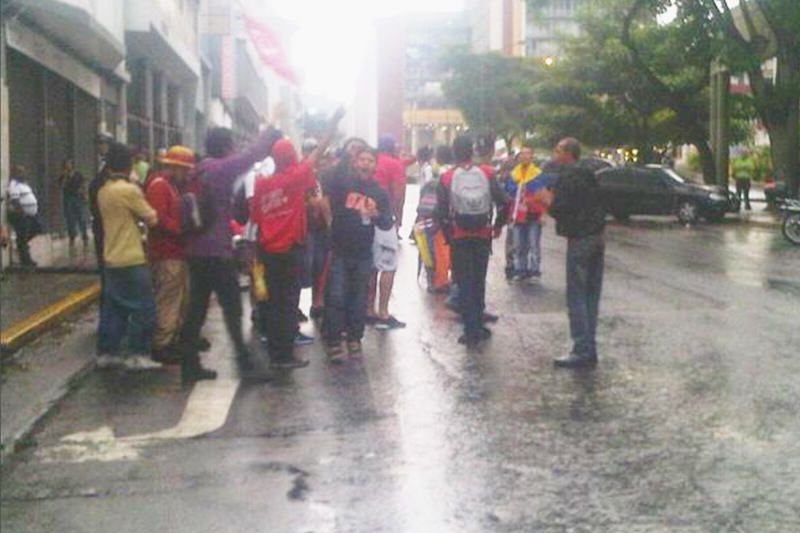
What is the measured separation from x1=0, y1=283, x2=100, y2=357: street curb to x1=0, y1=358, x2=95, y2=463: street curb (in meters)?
0.92

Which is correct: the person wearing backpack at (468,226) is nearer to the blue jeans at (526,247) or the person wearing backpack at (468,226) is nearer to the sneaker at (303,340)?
the sneaker at (303,340)

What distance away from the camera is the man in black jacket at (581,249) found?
1163 centimetres

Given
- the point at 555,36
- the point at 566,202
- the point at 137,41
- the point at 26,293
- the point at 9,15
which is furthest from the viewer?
the point at 555,36

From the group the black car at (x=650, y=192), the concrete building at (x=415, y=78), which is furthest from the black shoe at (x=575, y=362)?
the concrete building at (x=415, y=78)

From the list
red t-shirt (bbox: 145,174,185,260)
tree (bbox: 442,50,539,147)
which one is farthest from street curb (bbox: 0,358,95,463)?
tree (bbox: 442,50,539,147)

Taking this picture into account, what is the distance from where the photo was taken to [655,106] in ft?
179

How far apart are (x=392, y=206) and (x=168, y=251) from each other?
A: 3442 mm

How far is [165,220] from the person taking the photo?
37.2ft

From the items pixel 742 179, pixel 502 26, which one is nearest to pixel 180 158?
pixel 742 179

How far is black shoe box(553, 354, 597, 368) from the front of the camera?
37.9 feet

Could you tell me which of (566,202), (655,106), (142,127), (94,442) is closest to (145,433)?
(94,442)

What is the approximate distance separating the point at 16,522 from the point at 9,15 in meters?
14.0

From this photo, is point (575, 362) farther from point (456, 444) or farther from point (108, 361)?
point (108, 361)

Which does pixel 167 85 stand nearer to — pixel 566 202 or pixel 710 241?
pixel 710 241
